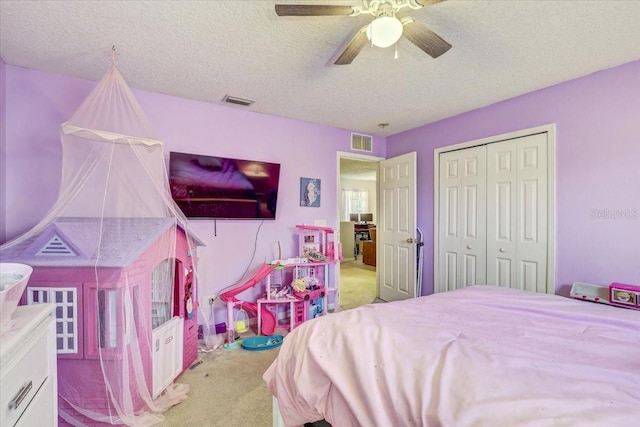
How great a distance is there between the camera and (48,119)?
90.3 inches

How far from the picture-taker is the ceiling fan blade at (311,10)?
1.32m

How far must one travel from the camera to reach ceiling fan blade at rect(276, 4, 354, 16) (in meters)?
1.32

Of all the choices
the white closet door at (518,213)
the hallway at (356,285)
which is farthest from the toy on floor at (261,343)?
the white closet door at (518,213)

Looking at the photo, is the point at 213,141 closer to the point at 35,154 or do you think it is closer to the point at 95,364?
the point at 35,154

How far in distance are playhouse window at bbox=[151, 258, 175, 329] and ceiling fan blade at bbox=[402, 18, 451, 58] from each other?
6.73 ft

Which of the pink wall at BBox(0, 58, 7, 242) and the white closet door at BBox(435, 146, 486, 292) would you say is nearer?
the pink wall at BBox(0, 58, 7, 242)

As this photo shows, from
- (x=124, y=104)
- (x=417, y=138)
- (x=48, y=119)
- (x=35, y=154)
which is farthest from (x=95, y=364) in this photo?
(x=417, y=138)

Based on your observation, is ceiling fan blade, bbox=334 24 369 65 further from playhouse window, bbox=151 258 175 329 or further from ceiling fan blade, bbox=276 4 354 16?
playhouse window, bbox=151 258 175 329

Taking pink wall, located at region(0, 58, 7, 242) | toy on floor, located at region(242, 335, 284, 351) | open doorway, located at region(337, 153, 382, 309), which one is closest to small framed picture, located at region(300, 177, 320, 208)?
open doorway, located at region(337, 153, 382, 309)

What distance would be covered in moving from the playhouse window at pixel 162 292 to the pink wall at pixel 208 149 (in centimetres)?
62

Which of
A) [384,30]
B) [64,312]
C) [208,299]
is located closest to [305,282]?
[208,299]

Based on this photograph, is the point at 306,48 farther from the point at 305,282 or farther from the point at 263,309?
the point at 263,309

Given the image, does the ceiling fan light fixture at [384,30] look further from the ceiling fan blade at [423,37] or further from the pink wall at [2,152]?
the pink wall at [2,152]

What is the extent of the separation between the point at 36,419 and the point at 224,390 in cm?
119
